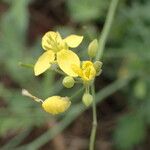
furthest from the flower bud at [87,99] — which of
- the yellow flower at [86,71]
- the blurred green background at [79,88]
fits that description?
the blurred green background at [79,88]

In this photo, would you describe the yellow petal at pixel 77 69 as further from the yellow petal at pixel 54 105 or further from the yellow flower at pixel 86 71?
the yellow petal at pixel 54 105

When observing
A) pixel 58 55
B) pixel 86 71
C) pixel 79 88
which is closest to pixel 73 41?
pixel 58 55

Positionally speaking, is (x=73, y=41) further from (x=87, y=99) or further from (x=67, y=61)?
(x=87, y=99)

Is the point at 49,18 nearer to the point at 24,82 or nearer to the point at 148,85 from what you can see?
the point at 24,82

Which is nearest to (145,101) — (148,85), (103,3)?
(148,85)

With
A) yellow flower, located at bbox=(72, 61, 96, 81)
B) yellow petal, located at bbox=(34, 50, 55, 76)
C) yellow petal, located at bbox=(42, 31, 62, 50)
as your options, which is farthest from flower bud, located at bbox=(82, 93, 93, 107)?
yellow petal, located at bbox=(42, 31, 62, 50)
